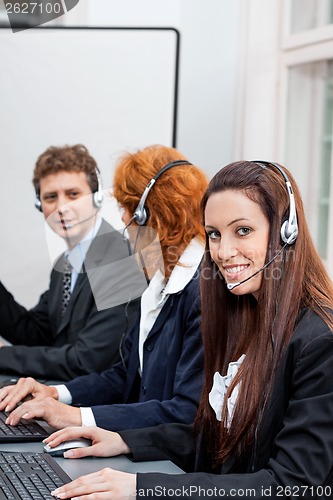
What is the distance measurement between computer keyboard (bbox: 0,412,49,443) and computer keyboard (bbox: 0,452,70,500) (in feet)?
0.36

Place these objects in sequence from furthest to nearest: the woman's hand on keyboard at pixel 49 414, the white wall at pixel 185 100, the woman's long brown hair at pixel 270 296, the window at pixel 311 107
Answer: the white wall at pixel 185 100
the window at pixel 311 107
the woman's hand on keyboard at pixel 49 414
the woman's long brown hair at pixel 270 296

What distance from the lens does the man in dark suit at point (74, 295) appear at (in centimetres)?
225

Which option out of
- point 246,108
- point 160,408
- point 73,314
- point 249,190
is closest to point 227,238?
point 249,190

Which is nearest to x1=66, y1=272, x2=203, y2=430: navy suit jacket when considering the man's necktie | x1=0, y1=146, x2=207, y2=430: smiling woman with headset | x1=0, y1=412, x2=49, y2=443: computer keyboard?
x1=0, y1=146, x2=207, y2=430: smiling woman with headset

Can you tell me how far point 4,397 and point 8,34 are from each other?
1938mm

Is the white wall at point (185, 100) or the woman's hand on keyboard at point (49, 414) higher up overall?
the white wall at point (185, 100)

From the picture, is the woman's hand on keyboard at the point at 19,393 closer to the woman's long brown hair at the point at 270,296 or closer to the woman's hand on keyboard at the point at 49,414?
the woman's hand on keyboard at the point at 49,414

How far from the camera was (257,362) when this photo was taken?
4.39 feet

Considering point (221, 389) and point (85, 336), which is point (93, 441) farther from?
point (85, 336)

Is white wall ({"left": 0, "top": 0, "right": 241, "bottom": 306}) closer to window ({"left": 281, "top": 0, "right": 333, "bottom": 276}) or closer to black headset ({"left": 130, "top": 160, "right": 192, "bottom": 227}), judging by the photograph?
window ({"left": 281, "top": 0, "right": 333, "bottom": 276})

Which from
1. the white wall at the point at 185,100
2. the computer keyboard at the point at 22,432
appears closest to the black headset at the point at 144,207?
the computer keyboard at the point at 22,432

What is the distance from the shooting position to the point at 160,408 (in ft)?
5.60

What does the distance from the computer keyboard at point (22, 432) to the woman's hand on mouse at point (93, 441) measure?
59mm

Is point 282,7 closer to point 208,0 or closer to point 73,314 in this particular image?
point 208,0
